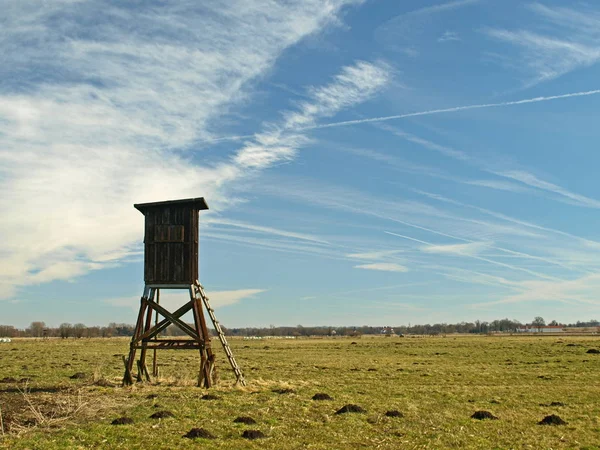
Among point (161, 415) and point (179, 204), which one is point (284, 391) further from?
point (179, 204)

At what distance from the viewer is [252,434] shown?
16.8 m

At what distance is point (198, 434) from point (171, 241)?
15.0m

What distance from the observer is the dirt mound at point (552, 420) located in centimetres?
1983

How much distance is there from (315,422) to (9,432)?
9.13 m

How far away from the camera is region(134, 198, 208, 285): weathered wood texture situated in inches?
1190

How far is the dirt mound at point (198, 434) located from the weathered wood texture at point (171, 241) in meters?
13.8

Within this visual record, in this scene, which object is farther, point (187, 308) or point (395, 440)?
point (187, 308)

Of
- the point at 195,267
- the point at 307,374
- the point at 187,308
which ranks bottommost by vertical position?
the point at 307,374

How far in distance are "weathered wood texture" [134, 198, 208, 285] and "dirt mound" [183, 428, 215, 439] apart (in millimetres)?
13804

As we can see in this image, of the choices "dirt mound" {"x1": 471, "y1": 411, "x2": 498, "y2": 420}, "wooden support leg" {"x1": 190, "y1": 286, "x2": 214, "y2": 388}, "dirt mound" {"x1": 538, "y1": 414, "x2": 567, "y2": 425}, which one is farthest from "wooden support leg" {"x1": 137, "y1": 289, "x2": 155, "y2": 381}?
"dirt mound" {"x1": 538, "y1": 414, "x2": 567, "y2": 425}

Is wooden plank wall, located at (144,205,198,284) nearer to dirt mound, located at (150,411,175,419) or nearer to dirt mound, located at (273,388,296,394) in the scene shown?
dirt mound, located at (273,388,296,394)

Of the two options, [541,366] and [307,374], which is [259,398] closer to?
[307,374]

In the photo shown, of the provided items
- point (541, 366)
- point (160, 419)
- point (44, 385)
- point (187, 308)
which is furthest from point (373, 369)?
point (160, 419)

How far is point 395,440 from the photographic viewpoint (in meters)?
16.9
